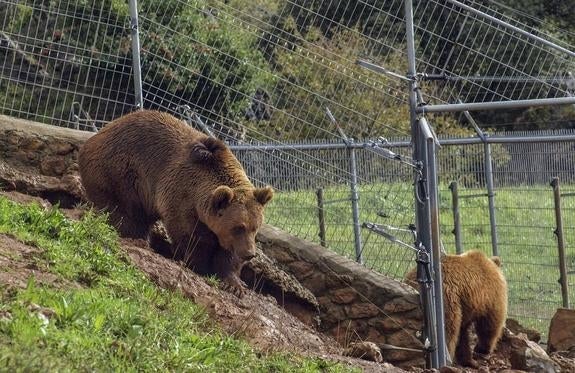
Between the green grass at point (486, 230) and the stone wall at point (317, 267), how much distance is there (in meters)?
0.45

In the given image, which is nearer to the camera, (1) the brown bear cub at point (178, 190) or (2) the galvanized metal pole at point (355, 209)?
(1) the brown bear cub at point (178, 190)

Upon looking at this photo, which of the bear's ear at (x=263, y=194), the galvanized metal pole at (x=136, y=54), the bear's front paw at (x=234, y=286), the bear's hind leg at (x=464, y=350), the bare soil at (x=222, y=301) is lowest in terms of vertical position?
the bear's hind leg at (x=464, y=350)

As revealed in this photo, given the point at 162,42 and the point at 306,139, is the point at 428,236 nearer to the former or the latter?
the point at 306,139

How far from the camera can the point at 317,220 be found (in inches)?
443

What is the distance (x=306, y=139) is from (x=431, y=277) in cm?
295

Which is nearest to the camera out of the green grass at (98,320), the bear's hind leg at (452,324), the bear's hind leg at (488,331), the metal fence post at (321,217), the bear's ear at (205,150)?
the green grass at (98,320)

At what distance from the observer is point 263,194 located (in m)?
9.86

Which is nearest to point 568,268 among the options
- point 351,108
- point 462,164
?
point 462,164

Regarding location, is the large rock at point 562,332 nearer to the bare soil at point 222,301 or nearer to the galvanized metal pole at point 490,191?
the galvanized metal pole at point 490,191

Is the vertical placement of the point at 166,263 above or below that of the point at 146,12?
below

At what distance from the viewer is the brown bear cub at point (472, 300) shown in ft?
35.5

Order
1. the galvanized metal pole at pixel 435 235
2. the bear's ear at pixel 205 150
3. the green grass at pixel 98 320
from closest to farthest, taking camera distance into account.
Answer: the green grass at pixel 98 320 → the galvanized metal pole at pixel 435 235 → the bear's ear at pixel 205 150

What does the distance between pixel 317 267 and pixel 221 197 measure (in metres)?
1.35

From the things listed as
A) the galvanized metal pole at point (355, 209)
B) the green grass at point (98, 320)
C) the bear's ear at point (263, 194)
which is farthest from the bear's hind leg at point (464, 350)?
the green grass at point (98, 320)
